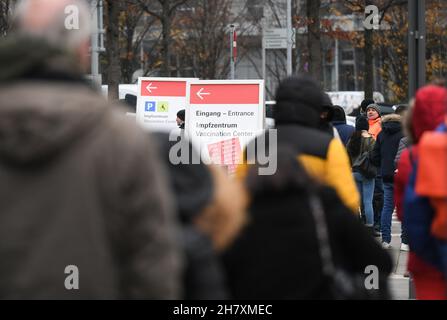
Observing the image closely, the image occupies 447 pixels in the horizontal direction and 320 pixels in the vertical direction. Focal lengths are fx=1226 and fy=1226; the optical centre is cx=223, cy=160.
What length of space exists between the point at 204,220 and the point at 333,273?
2.62ft

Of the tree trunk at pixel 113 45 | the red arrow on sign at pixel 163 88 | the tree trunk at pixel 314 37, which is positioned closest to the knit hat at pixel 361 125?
the red arrow on sign at pixel 163 88

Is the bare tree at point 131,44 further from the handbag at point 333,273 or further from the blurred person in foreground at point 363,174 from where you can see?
the handbag at point 333,273

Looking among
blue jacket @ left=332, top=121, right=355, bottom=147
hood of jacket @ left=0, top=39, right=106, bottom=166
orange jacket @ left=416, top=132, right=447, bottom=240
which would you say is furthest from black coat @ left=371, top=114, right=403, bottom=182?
hood of jacket @ left=0, top=39, right=106, bottom=166

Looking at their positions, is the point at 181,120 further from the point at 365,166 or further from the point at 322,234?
the point at 322,234

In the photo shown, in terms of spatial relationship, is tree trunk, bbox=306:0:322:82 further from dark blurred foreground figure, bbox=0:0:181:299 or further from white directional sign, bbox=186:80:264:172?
dark blurred foreground figure, bbox=0:0:181:299

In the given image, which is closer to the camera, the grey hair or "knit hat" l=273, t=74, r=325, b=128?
the grey hair

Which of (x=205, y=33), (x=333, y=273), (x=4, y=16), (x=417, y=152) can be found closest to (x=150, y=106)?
(x=4, y=16)

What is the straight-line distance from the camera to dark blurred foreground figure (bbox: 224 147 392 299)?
429 cm

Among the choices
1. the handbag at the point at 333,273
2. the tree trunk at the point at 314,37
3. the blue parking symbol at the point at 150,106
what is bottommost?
the handbag at the point at 333,273

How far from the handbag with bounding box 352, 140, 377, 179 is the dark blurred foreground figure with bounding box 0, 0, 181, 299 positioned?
1166cm

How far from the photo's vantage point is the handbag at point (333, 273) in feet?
14.3
